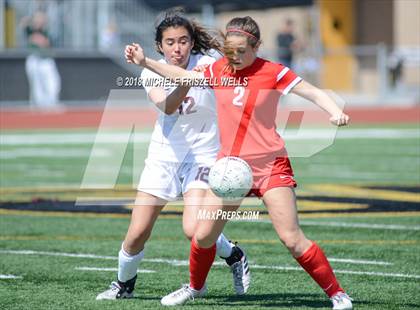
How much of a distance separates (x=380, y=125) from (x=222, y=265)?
15906 mm

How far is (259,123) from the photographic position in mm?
6547

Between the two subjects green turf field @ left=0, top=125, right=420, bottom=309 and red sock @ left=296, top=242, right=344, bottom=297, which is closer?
red sock @ left=296, top=242, right=344, bottom=297

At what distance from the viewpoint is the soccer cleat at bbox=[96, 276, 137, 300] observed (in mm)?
7012

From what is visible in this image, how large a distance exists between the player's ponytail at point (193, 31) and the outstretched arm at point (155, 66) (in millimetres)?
411

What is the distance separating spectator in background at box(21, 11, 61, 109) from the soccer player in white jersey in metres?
18.3

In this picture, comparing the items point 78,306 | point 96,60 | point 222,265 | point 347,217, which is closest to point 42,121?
point 96,60

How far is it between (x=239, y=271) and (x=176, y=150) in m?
0.95

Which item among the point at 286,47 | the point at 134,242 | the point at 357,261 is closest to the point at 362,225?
the point at 357,261

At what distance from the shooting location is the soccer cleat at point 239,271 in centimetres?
731

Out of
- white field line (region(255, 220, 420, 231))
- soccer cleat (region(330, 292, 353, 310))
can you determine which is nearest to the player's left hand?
soccer cleat (region(330, 292, 353, 310))

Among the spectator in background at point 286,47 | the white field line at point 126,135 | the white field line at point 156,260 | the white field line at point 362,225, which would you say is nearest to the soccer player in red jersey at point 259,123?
the white field line at point 156,260

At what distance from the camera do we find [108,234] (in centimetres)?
995

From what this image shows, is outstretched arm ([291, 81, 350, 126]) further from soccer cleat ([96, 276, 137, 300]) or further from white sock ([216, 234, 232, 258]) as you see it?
soccer cleat ([96, 276, 137, 300])

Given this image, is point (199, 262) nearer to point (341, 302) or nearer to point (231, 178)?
point (231, 178)
